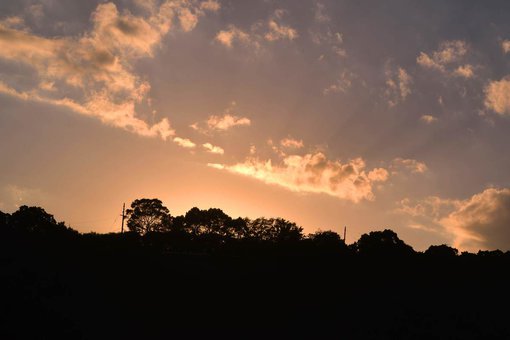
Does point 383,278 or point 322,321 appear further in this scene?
point 383,278

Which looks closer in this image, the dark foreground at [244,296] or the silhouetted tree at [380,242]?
the dark foreground at [244,296]

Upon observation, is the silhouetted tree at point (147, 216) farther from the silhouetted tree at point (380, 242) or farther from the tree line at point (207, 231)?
the silhouetted tree at point (380, 242)

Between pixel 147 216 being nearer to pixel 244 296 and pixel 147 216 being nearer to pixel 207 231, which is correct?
pixel 207 231

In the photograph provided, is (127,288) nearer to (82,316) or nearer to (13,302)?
(82,316)

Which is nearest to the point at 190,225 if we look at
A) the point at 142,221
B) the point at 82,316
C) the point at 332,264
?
the point at 142,221

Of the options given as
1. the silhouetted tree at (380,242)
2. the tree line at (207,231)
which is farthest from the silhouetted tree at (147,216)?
the silhouetted tree at (380,242)

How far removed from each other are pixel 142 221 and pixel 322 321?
64.3 meters

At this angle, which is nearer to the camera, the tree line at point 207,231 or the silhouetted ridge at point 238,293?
the silhouetted ridge at point 238,293

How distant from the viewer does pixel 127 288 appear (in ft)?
107

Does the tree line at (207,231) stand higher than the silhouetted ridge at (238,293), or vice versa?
the tree line at (207,231)

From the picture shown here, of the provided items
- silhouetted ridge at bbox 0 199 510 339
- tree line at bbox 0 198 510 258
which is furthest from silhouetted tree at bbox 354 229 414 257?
silhouetted ridge at bbox 0 199 510 339

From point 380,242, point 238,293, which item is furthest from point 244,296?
point 380,242

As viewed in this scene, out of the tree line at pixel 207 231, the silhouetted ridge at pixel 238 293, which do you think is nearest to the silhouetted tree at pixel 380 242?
the tree line at pixel 207 231

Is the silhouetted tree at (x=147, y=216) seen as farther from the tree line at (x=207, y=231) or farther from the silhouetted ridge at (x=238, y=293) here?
the silhouetted ridge at (x=238, y=293)
